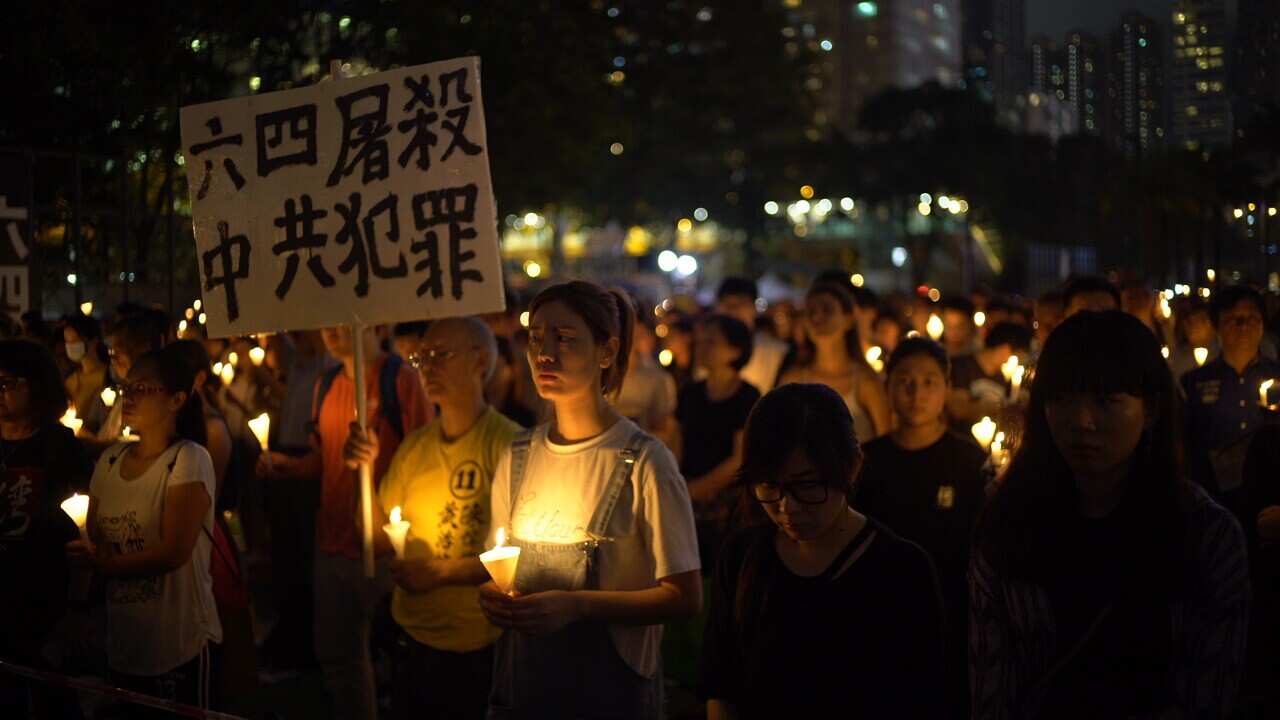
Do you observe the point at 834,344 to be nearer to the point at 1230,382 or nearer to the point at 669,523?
the point at 1230,382

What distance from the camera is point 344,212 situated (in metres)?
4.95

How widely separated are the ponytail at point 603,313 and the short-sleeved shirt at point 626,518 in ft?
0.66

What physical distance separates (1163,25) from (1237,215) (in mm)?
3091

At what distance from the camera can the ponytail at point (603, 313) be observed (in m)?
3.93

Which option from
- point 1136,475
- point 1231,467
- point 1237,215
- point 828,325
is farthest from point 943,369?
point 1237,215

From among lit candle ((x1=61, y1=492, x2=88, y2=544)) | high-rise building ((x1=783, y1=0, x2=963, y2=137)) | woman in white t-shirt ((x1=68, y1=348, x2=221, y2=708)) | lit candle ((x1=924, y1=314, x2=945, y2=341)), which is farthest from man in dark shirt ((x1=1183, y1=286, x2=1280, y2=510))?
high-rise building ((x1=783, y1=0, x2=963, y2=137))

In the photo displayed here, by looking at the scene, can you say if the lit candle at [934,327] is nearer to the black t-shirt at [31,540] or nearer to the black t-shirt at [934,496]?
the black t-shirt at [934,496]

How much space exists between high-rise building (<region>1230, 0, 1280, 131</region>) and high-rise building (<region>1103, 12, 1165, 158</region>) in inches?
40.7

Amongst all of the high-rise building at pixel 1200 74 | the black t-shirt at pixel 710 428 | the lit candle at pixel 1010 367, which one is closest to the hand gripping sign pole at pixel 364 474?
the black t-shirt at pixel 710 428

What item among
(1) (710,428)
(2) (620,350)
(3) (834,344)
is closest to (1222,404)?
(3) (834,344)

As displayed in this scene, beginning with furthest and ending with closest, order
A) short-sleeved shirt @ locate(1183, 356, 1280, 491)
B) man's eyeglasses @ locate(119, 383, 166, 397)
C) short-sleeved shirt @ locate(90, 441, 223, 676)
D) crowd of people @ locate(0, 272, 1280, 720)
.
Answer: short-sleeved shirt @ locate(1183, 356, 1280, 491)
man's eyeglasses @ locate(119, 383, 166, 397)
short-sleeved shirt @ locate(90, 441, 223, 676)
crowd of people @ locate(0, 272, 1280, 720)

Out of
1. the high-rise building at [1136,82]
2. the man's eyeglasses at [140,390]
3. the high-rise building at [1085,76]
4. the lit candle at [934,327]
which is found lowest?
the man's eyeglasses at [140,390]

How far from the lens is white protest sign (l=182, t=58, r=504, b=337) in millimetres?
4812

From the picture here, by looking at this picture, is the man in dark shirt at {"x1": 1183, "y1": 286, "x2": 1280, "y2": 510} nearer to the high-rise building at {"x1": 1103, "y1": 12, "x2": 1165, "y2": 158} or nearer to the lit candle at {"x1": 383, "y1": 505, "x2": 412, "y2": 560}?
the high-rise building at {"x1": 1103, "y1": 12, "x2": 1165, "y2": 158}
